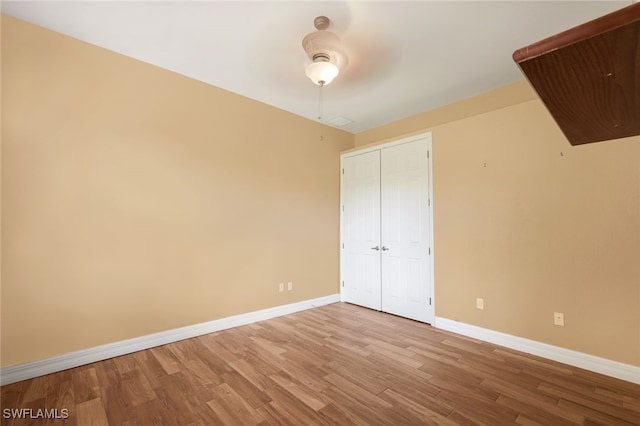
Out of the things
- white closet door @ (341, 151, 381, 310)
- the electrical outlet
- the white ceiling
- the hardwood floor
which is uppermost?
the white ceiling

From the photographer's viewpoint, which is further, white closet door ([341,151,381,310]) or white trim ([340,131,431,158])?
white closet door ([341,151,381,310])

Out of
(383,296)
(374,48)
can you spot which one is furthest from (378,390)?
(374,48)

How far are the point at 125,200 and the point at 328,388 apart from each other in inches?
100

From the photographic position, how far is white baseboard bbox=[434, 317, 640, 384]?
2279 mm

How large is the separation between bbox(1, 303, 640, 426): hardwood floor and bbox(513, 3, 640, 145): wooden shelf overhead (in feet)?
6.14

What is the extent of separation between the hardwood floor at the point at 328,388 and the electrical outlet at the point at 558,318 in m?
0.37

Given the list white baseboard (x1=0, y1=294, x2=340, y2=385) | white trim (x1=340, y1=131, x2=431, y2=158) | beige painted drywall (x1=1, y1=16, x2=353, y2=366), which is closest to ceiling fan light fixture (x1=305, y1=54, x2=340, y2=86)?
beige painted drywall (x1=1, y1=16, x2=353, y2=366)

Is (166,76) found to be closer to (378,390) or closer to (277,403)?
(277,403)

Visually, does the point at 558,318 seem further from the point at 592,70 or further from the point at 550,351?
the point at 592,70

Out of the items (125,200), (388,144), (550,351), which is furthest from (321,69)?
(550,351)

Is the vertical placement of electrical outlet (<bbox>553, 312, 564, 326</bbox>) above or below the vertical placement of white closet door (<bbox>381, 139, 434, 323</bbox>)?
below

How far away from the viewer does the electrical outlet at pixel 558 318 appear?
2590mm

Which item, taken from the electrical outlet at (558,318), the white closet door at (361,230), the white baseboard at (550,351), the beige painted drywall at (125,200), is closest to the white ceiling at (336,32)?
the beige painted drywall at (125,200)

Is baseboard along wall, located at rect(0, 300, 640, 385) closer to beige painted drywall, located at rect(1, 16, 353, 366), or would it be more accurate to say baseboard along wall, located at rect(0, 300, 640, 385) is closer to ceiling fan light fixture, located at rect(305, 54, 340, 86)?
beige painted drywall, located at rect(1, 16, 353, 366)
